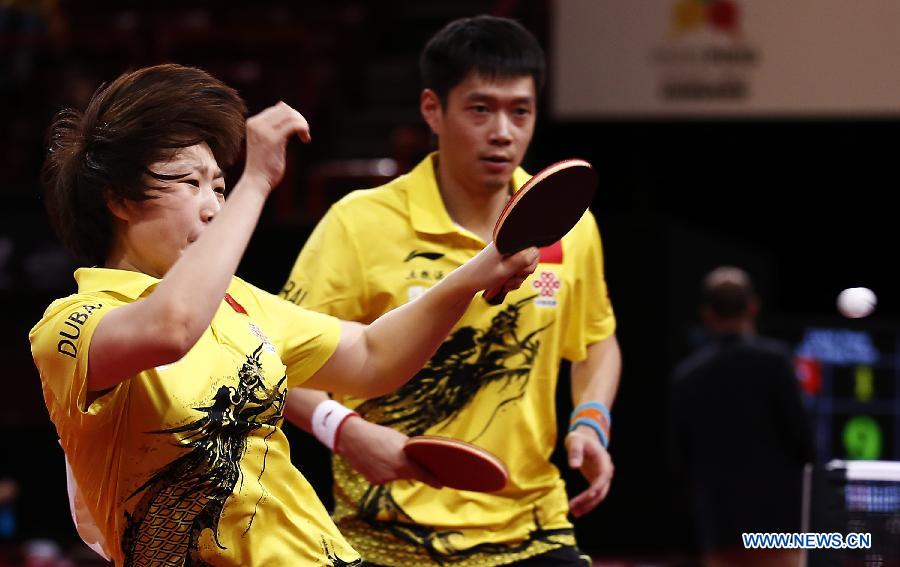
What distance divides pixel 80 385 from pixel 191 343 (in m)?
0.21

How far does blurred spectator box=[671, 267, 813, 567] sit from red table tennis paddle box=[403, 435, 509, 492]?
12.9ft

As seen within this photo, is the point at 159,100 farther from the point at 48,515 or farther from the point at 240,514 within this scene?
the point at 48,515

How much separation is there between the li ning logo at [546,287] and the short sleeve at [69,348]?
137 centimetres

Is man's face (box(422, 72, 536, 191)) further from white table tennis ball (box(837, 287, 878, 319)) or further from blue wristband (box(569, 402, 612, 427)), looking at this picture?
white table tennis ball (box(837, 287, 878, 319))

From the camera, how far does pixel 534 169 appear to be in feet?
25.5

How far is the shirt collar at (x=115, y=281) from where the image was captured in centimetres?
232

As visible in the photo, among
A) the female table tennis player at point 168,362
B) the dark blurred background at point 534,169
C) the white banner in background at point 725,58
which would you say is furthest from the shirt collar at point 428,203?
the white banner in background at point 725,58

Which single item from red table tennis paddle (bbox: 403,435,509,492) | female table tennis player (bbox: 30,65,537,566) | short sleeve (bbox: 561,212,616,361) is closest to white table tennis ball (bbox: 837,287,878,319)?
short sleeve (bbox: 561,212,616,361)

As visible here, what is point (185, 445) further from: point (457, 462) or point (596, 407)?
point (596, 407)

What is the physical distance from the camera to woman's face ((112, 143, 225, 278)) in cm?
232

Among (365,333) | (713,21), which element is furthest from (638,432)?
(365,333)

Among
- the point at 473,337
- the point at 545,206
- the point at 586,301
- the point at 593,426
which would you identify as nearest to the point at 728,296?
the point at 586,301

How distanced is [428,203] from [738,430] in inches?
139

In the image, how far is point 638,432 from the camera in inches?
281
